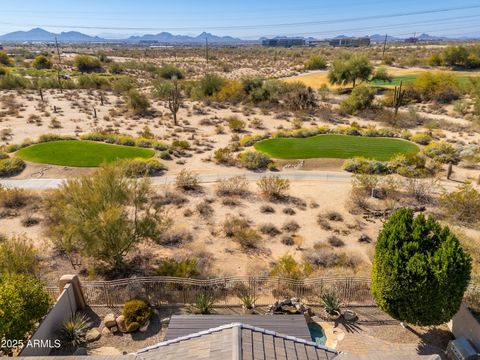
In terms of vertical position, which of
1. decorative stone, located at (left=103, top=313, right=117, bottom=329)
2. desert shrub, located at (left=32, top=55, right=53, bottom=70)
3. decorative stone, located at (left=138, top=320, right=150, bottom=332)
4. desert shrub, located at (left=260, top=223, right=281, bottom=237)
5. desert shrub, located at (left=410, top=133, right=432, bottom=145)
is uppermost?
desert shrub, located at (left=32, top=55, right=53, bottom=70)

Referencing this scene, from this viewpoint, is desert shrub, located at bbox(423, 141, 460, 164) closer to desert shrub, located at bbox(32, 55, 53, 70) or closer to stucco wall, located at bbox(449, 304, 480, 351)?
stucco wall, located at bbox(449, 304, 480, 351)

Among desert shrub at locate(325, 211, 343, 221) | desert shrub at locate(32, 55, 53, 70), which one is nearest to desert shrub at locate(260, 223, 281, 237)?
desert shrub at locate(325, 211, 343, 221)

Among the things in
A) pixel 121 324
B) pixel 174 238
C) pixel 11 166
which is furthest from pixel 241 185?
pixel 11 166

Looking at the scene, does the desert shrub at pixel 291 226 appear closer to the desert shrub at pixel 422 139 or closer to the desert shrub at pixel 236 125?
the desert shrub at pixel 422 139

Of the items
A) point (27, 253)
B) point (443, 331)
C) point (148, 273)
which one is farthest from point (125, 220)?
point (443, 331)

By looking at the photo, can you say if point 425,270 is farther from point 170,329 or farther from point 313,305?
point 170,329

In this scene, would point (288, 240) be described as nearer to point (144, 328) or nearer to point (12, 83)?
point (144, 328)
